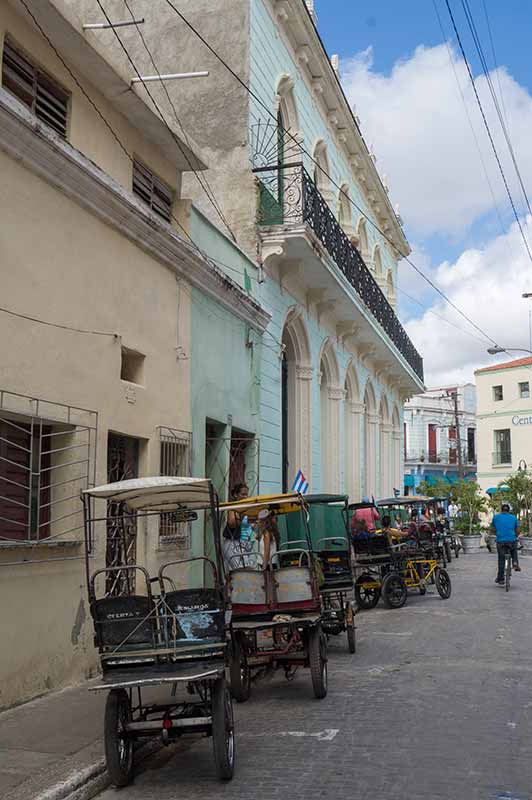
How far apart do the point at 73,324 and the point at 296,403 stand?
10282 mm

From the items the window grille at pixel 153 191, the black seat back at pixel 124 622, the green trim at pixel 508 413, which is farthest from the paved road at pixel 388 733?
the green trim at pixel 508 413

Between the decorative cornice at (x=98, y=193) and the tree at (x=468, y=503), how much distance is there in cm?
2263

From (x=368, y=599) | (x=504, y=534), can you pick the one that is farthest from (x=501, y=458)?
(x=368, y=599)

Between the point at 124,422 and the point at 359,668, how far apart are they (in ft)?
12.7

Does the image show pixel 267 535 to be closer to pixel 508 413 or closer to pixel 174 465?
pixel 174 465

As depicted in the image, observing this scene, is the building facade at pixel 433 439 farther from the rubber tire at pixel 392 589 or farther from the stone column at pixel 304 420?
the rubber tire at pixel 392 589

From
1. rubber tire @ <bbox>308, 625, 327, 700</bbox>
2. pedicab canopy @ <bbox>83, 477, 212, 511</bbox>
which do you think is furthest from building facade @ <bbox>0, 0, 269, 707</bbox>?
rubber tire @ <bbox>308, 625, 327, 700</bbox>

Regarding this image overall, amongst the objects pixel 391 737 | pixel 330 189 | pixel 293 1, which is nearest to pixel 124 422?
pixel 391 737

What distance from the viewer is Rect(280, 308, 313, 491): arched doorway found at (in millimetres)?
18656

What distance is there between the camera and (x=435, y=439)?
62719 mm

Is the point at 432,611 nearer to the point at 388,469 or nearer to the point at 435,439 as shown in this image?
the point at 388,469

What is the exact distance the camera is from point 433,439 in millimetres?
62594

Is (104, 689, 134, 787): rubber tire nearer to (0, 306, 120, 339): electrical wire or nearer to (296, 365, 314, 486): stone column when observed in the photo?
(0, 306, 120, 339): electrical wire

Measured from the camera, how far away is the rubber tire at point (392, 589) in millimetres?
15297
